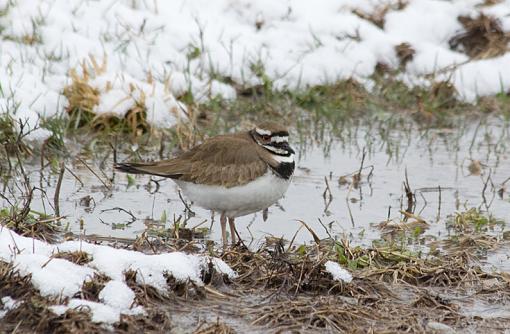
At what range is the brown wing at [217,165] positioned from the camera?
7.02m

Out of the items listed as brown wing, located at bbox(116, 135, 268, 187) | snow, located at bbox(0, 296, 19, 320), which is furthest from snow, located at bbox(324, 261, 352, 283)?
snow, located at bbox(0, 296, 19, 320)

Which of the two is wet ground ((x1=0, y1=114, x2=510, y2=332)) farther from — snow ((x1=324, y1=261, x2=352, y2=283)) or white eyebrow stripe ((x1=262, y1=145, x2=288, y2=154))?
white eyebrow stripe ((x1=262, y1=145, x2=288, y2=154))

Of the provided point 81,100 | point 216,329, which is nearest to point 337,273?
point 216,329

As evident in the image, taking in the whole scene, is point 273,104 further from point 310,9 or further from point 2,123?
point 2,123

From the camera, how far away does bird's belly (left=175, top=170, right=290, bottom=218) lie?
695 centimetres

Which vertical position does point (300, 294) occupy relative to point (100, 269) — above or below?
below

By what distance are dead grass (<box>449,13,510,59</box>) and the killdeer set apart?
5.76 m

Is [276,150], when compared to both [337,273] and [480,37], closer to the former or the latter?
[337,273]

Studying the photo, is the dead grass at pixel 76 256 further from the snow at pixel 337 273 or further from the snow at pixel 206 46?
the snow at pixel 206 46

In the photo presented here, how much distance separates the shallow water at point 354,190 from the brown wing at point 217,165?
0.48 meters

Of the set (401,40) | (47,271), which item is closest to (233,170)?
(47,271)

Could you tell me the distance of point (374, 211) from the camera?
814 centimetres

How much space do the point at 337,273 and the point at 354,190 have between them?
2.81 metres

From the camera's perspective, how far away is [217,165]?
711 cm
